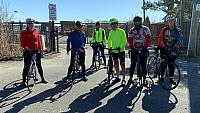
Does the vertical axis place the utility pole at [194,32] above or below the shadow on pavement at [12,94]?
above

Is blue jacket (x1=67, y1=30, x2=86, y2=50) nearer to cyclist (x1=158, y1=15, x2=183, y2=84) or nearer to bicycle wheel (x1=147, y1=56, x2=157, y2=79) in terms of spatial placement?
bicycle wheel (x1=147, y1=56, x2=157, y2=79)

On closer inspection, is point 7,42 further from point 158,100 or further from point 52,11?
point 158,100

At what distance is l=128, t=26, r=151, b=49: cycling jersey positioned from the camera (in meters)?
9.57

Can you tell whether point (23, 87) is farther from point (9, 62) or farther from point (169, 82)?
point (9, 62)

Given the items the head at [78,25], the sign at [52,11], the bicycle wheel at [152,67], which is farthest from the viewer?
the sign at [52,11]

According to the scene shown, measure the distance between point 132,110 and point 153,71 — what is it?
374 cm

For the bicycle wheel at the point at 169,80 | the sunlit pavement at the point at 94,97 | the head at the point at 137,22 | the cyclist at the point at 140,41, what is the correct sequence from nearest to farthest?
the sunlit pavement at the point at 94,97 < the head at the point at 137,22 < the cyclist at the point at 140,41 < the bicycle wheel at the point at 169,80

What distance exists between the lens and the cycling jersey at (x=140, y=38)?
957 centimetres

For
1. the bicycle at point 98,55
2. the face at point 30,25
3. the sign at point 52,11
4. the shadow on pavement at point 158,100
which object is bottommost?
the shadow on pavement at point 158,100

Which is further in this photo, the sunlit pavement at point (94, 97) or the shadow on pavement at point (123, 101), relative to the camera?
the sunlit pavement at point (94, 97)

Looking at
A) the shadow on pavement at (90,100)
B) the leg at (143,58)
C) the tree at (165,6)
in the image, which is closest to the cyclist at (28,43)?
the shadow on pavement at (90,100)

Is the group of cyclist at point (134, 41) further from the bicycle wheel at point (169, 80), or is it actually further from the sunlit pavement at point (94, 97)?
the sunlit pavement at point (94, 97)

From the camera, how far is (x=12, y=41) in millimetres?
18812

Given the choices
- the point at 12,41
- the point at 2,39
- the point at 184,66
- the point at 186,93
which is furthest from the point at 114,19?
the point at 12,41
